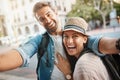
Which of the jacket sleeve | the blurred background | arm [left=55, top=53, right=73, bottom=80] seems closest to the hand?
arm [left=55, top=53, right=73, bottom=80]

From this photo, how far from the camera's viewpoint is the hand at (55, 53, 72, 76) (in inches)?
44.4

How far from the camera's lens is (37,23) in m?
1.30

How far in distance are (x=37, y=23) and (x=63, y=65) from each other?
0.92 ft

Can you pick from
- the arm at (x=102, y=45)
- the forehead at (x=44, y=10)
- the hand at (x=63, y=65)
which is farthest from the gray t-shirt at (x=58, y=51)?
the arm at (x=102, y=45)

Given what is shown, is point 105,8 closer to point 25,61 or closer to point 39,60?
point 39,60

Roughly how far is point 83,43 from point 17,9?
63 centimetres

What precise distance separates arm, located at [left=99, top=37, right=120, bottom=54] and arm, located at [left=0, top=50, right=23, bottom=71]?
0.29m

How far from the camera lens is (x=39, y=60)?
3.92 ft

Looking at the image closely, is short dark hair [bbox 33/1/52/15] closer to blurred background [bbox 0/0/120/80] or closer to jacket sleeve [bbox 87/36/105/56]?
blurred background [bbox 0/0/120/80]

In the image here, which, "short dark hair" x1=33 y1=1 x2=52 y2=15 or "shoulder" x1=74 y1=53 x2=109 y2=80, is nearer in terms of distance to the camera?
"shoulder" x1=74 y1=53 x2=109 y2=80

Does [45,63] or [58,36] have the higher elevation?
[58,36]

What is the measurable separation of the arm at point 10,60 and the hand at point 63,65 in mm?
266

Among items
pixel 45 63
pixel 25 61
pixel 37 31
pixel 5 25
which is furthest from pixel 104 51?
pixel 5 25

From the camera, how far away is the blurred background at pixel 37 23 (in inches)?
48.6
